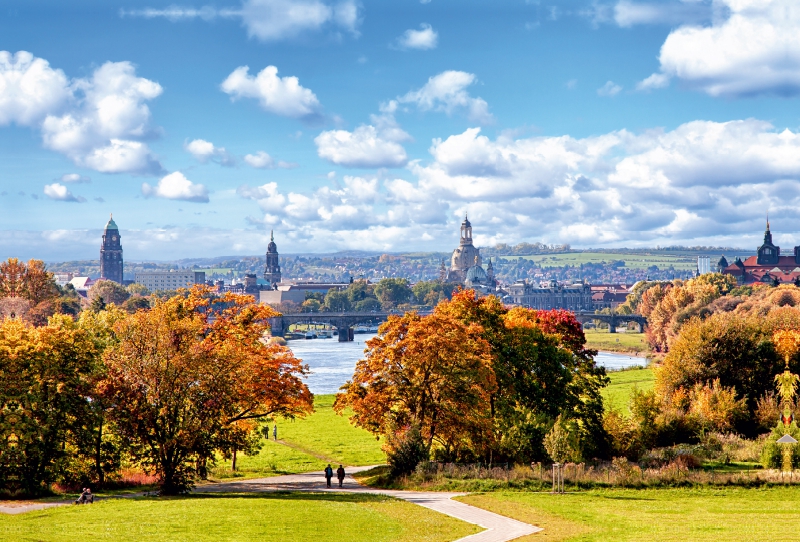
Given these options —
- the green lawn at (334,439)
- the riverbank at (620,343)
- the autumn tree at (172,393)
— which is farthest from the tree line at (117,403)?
the riverbank at (620,343)

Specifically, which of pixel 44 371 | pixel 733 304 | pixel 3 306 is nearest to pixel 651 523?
pixel 44 371

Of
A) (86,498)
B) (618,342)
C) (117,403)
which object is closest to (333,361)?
(618,342)

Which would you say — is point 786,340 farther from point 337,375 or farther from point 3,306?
point 3,306

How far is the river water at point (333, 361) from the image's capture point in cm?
10873

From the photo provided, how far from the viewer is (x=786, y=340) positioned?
203 ft

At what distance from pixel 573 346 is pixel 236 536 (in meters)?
28.6

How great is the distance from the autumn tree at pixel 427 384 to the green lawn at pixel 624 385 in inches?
868

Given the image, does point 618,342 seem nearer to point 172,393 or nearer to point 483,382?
point 483,382

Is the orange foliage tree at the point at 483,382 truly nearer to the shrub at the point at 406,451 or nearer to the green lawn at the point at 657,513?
the shrub at the point at 406,451

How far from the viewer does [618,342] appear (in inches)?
6781

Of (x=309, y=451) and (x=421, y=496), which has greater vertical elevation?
(x=421, y=496)

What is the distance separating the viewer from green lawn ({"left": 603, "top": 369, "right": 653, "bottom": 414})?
2736 inches

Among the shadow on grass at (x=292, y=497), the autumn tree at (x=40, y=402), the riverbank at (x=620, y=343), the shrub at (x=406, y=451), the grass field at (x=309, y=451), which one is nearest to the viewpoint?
the shadow on grass at (x=292, y=497)

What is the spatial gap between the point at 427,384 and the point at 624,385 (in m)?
44.2
